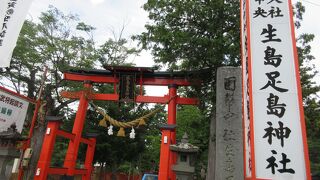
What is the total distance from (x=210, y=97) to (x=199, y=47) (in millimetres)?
2198

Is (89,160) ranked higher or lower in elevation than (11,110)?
lower

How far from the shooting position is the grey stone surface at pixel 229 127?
601cm

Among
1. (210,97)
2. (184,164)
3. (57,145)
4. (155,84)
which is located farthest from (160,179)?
(57,145)

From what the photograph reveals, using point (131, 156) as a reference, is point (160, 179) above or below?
below

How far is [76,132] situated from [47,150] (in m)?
1.84

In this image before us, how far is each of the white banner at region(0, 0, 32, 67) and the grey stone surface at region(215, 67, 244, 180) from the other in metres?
4.89

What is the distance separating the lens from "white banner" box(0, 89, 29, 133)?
28.5ft

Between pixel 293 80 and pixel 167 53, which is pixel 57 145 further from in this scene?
pixel 293 80

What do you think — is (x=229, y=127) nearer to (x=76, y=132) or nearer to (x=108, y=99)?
(x=108, y=99)

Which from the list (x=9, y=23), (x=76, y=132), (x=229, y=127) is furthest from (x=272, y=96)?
(x=76, y=132)

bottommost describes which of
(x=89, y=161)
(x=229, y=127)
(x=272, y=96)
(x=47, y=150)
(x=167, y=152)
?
(x=89, y=161)

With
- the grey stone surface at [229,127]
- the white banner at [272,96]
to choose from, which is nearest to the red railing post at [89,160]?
the grey stone surface at [229,127]

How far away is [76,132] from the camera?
12922 mm

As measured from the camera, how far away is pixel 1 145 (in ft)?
29.1
